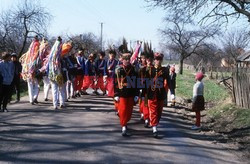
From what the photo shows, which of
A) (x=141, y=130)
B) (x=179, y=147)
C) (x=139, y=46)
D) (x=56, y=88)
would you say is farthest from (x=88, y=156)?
(x=139, y=46)

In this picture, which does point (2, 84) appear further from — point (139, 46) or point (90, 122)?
point (139, 46)

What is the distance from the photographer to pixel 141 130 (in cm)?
956

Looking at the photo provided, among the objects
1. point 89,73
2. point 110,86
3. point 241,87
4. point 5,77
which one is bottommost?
point 241,87

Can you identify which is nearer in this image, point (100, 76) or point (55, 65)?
point (55, 65)

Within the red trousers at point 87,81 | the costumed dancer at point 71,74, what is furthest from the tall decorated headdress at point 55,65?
the red trousers at point 87,81

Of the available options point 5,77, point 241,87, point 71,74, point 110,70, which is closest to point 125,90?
point 5,77

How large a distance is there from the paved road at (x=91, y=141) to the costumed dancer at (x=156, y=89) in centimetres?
54

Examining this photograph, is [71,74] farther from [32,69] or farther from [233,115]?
[233,115]

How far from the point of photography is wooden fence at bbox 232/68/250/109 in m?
13.2

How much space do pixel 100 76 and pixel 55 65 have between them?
4.79 m

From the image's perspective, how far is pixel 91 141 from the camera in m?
7.84

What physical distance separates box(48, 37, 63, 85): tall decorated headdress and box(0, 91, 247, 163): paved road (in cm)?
100

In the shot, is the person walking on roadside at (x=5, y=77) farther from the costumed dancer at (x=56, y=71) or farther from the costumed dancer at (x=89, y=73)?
the costumed dancer at (x=89, y=73)

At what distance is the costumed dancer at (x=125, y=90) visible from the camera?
8.87 m
